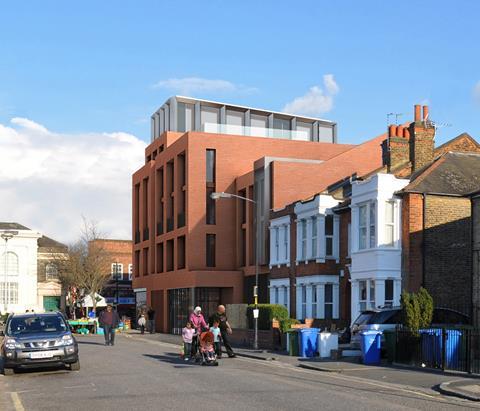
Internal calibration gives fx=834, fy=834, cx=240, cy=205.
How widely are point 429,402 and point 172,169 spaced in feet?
156

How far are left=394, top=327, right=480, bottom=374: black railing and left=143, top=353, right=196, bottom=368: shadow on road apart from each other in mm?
6391

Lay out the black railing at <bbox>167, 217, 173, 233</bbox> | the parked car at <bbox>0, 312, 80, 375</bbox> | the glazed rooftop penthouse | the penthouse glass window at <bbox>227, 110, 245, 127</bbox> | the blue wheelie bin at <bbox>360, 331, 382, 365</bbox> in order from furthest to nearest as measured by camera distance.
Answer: the penthouse glass window at <bbox>227, 110, 245, 127</bbox>
the glazed rooftop penthouse
the black railing at <bbox>167, 217, 173, 233</bbox>
the blue wheelie bin at <bbox>360, 331, 382, 365</bbox>
the parked car at <bbox>0, 312, 80, 375</bbox>

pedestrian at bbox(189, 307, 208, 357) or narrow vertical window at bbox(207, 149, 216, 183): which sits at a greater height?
narrow vertical window at bbox(207, 149, 216, 183)

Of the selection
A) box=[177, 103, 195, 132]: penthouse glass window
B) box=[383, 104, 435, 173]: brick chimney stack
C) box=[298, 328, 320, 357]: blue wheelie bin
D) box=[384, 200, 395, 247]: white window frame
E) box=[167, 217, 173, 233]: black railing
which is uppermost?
box=[177, 103, 195, 132]: penthouse glass window

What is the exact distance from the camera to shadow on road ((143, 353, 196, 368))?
81.9ft

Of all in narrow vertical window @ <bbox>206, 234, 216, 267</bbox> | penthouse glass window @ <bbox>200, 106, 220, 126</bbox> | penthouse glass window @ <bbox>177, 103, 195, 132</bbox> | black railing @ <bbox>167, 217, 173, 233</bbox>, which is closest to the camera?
narrow vertical window @ <bbox>206, 234, 216, 267</bbox>

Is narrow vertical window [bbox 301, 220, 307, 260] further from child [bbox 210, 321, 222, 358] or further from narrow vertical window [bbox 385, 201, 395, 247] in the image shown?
child [bbox 210, 321, 222, 358]

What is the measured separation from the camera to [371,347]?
24.8 meters

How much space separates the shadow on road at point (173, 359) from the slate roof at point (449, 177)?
11.1 meters

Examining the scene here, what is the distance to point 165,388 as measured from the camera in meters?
17.7

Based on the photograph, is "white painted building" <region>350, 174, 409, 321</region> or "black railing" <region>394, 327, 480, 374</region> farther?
"white painted building" <region>350, 174, 409, 321</region>

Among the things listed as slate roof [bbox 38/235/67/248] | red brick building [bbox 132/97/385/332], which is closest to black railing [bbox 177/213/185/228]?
red brick building [bbox 132/97/385/332]

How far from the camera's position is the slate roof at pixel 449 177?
33047 mm

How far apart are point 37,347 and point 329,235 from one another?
66.9 feet
